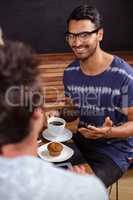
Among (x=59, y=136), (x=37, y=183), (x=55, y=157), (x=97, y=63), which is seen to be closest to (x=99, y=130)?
(x=59, y=136)

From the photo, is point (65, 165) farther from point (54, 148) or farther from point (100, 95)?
point (100, 95)

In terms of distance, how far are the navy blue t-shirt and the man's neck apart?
24 mm

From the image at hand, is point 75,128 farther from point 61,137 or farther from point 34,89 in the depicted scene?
point 34,89

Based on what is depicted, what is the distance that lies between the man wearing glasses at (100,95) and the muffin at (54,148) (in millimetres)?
282

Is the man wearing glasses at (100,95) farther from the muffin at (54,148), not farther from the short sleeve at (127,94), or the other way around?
the muffin at (54,148)

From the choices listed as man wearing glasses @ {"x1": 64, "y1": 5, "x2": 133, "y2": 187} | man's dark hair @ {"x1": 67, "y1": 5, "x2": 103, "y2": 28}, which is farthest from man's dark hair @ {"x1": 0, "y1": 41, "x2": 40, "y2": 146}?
man's dark hair @ {"x1": 67, "y1": 5, "x2": 103, "y2": 28}

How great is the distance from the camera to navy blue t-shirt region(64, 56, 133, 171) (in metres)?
2.10

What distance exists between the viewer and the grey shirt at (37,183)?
2.95 ft

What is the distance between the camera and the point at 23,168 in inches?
36.3

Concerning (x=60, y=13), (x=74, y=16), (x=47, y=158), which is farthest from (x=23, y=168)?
(x=60, y=13)

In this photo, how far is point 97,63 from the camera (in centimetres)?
217

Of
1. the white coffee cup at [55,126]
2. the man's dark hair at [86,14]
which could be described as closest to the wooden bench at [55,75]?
the man's dark hair at [86,14]

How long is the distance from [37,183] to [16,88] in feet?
0.77

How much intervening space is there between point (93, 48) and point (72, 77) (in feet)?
0.72
